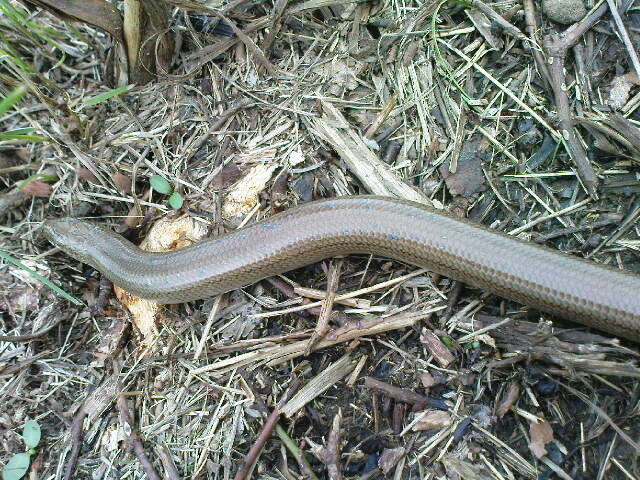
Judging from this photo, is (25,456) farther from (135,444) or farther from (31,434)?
(135,444)

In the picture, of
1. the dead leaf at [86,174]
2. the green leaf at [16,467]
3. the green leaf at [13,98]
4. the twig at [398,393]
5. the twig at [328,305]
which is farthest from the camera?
the dead leaf at [86,174]

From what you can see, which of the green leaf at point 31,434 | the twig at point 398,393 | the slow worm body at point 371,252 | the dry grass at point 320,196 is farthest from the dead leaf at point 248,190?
the green leaf at point 31,434

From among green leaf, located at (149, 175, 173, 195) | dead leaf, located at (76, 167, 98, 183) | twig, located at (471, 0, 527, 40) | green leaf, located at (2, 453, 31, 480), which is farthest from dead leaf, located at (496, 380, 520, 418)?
dead leaf, located at (76, 167, 98, 183)

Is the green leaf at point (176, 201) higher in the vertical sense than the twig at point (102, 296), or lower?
higher

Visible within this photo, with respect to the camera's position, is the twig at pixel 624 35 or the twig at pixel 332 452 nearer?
the twig at pixel 332 452

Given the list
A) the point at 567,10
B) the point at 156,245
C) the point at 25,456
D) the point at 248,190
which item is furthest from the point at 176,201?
the point at 567,10

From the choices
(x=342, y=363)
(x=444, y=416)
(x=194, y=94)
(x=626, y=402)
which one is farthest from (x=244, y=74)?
(x=626, y=402)

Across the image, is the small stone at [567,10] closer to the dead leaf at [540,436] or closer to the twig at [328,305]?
the twig at [328,305]

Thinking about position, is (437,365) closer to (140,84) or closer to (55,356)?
(55,356)
